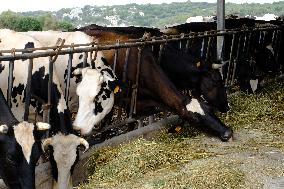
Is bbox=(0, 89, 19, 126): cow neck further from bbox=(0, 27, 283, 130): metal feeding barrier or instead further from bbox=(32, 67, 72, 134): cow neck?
bbox=(32, 67, 72, 134): cow neck

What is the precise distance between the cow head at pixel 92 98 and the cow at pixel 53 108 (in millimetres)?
280

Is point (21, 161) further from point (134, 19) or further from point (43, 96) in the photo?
point (134, 19)

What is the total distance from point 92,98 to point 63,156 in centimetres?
114

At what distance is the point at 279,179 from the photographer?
538cm

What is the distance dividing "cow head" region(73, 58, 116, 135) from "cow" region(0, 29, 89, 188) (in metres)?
0.28

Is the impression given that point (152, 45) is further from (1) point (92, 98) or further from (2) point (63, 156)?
(2) point (63, 156)

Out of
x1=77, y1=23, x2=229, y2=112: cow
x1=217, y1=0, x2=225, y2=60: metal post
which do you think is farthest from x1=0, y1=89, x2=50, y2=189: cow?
x1=217, y1=0, x2=225, y2=60: metal post

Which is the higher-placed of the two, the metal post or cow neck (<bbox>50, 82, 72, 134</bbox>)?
the metal post

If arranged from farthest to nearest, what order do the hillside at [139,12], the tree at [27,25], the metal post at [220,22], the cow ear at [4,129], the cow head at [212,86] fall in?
the hillside at [139,12] < the tree at [27,25] < the metal post at [220,22] < the cow head at [212,86] < the cow ear at [4,129]

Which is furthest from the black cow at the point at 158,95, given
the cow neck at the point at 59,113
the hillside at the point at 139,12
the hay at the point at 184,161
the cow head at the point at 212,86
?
the hillside at the point at 139,12

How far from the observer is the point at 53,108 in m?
5.78

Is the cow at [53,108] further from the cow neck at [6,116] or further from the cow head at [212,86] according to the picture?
the cow head at [212,86]

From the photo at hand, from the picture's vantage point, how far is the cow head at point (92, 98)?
6.02 metres

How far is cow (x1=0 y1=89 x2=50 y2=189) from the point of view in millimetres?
4520
